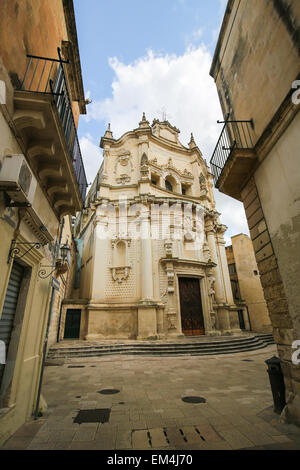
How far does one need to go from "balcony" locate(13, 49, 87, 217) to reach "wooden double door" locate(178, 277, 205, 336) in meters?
13.2

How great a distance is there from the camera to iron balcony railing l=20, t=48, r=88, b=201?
4105 mm

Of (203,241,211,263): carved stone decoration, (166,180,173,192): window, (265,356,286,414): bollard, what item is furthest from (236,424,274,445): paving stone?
(166,180,173,192): window

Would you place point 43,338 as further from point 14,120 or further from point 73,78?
point 73,78

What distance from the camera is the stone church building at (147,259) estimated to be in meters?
15.4

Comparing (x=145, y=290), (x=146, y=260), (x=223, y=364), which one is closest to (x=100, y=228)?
(x=146, y=260)

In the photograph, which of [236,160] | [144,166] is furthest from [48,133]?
[144,166]

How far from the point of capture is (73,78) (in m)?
7.47

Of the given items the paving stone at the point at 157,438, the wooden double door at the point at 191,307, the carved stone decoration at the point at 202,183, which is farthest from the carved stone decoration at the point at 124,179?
the paving stone at the point at 157,438

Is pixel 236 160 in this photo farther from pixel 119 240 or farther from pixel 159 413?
pixel 119 240

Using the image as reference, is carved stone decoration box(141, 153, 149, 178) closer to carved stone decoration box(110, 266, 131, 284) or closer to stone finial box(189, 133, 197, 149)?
stone finial box(189, 133, 197, 149)

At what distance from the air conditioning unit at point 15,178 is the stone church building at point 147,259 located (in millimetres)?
13117

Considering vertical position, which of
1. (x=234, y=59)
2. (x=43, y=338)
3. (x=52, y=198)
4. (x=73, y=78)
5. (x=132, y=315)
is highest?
(x=73, y=78)

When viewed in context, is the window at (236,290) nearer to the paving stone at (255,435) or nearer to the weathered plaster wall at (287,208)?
the weathered plaster wall at (287,208)
